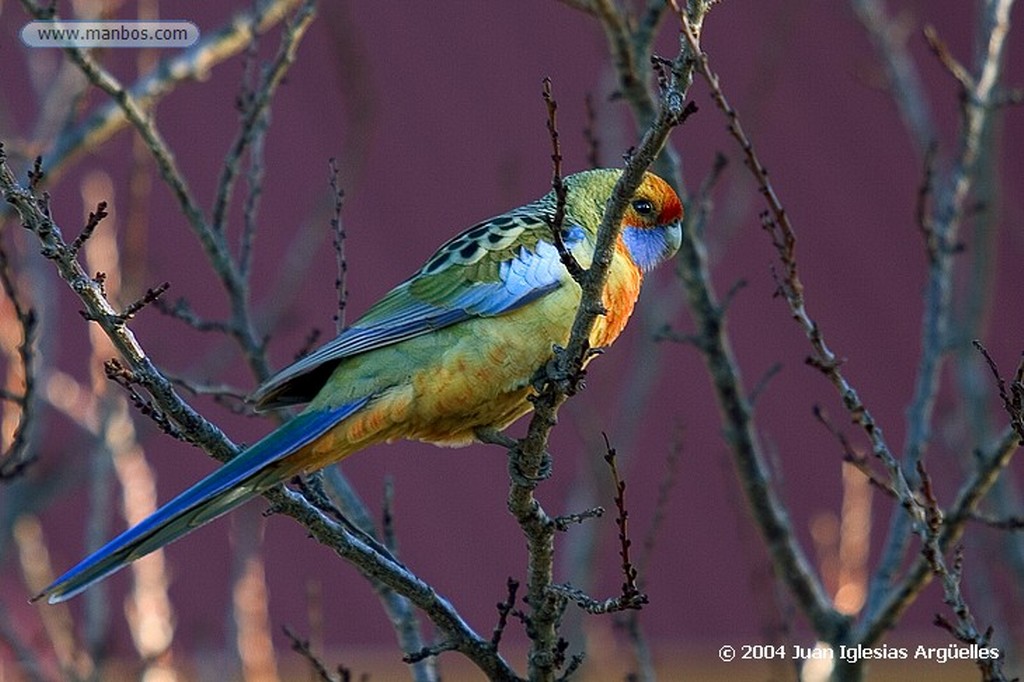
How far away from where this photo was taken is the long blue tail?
9.85 feet

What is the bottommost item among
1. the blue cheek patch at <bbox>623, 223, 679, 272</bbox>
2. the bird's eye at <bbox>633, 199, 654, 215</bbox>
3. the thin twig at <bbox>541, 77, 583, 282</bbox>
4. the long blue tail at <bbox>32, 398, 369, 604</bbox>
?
the long blue tail at <bbox>32, 398, 369, 604</bbox>

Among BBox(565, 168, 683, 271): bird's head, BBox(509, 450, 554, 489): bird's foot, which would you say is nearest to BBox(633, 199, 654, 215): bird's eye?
BBox(565, 168, 683, 271): bird's head

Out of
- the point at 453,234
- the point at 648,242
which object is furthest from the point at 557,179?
the point at 453,234

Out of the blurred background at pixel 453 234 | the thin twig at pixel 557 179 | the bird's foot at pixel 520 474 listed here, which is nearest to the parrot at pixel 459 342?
the bird's foot at pixel 520 474

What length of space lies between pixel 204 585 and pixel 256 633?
2.72m

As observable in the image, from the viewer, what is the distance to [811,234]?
25.4ft

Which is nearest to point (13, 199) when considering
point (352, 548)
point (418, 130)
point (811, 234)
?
point (352, 548)

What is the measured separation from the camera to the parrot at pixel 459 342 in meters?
3.63

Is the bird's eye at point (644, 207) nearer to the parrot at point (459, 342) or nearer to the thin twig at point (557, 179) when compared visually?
the parrot at point (459, 342)

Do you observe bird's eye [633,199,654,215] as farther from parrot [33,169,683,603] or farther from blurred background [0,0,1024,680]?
blurred background [0,0,1024,680]

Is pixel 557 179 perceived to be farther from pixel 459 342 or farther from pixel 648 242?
pixel 648 242

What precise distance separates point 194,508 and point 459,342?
0.98m

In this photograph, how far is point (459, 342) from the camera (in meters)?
3.84

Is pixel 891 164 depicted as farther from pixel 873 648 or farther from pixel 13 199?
pixel 13 199
